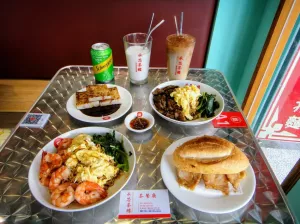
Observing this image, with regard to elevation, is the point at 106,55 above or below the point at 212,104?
above

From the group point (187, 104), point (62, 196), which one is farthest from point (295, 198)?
point (62, 196)

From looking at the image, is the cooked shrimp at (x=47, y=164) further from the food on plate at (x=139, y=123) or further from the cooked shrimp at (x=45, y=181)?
the food on plate at (x=139, y=123)

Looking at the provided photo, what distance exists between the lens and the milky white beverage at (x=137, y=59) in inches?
67.8

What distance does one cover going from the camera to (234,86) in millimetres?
2639

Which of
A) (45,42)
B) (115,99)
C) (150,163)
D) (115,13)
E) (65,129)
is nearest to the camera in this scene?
(150,163)

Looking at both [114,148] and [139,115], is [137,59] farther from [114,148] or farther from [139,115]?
[114,148]

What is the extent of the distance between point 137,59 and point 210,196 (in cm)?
114

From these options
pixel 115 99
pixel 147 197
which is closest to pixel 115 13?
pixel 115 99

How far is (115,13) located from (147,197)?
1878 mm

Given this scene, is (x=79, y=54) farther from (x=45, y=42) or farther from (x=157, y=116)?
(x=157, y=116)

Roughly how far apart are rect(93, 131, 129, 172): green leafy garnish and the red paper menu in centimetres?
70

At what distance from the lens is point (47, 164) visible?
1.15 meters

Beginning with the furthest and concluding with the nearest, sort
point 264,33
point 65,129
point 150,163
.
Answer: point 264,33, point 65,129, point 150,163

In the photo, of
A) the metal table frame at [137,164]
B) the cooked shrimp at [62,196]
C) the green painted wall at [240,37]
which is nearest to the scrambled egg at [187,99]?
the metal table frame at [137,164]
